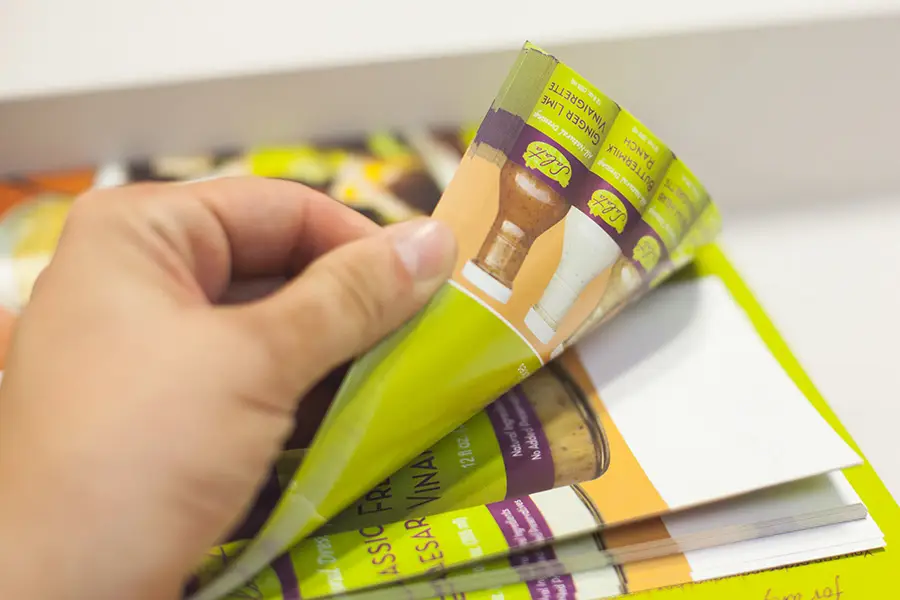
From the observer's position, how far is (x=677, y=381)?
516 mm

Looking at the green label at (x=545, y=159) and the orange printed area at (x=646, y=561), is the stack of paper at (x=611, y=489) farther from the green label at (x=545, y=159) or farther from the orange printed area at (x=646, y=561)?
the green label at (x=545, y=159)

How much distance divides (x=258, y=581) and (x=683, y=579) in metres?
0.23

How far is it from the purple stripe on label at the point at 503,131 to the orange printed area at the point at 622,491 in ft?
0.60

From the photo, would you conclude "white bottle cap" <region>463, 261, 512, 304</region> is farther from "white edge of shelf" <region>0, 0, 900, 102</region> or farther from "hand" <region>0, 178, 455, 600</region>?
"white edge of shelf" <region>0, 0, 900, 102</region>

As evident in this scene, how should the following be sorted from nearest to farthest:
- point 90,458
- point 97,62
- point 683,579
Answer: point 90,458 → point 683,579 → point 97,62

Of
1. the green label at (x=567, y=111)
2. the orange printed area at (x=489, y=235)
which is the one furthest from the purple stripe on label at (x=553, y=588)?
the green label at (x=567, y=111)

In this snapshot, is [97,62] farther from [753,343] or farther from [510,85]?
[753,343]

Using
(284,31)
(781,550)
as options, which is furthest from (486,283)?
(284,31)

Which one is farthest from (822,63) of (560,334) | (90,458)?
(90,458)

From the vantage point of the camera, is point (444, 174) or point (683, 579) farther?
point (444, 174)

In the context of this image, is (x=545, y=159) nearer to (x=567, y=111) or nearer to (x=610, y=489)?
(x=567, y=111)

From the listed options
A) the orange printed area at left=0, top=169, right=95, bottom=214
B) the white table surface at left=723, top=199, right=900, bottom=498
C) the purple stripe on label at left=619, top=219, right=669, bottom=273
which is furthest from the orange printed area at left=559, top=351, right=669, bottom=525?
the orange printed area at left=0, top=169, right=95, bottom=214

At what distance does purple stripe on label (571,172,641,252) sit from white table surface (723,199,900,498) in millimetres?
260

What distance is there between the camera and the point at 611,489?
45 cm
